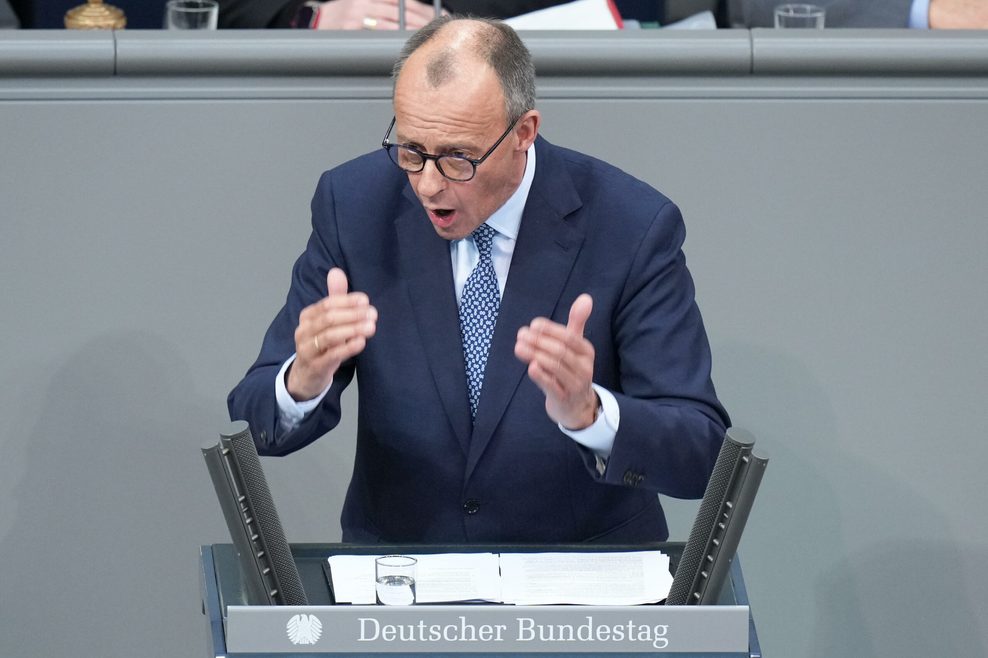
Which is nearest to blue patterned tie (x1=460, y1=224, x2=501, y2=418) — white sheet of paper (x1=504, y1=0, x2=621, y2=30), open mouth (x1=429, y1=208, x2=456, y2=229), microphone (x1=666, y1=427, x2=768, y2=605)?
open mouth (x1=429, y1=208, x2=456, y2=229)

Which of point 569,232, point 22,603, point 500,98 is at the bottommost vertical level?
point 22,603

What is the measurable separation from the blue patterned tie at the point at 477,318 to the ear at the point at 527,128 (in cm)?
17

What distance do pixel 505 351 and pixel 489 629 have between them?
562mm

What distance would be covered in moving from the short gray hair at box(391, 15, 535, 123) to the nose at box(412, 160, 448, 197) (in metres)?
0.11

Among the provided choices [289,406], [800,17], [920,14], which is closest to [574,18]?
[800,17]

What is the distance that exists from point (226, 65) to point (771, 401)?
1182 millimetres

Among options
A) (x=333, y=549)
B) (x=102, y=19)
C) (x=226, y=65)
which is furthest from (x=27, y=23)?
(x=333, y=549)

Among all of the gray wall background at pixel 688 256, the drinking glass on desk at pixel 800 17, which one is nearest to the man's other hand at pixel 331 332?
the gray wall background at pixel 688 256

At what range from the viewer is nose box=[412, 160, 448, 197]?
205 centimetres

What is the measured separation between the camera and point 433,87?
2023mm

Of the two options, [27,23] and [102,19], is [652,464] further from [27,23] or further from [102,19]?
[27,23]

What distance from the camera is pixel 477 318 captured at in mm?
2205

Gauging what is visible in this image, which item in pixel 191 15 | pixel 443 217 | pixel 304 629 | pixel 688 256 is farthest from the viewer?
pixel 191 15

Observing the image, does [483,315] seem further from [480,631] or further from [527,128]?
[480,631]
